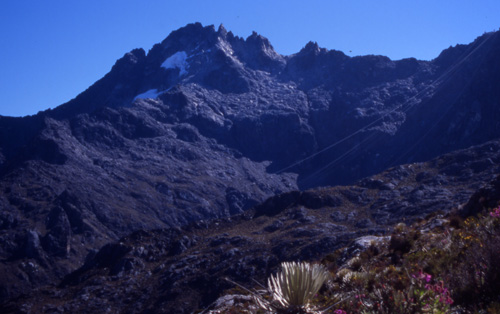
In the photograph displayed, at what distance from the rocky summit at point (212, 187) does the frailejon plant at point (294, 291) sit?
77.0 feet

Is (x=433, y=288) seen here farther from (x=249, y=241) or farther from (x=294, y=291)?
(x=249, y=241)

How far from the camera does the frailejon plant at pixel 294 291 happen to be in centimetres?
668

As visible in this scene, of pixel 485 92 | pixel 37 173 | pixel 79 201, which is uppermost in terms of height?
pixel 37 173

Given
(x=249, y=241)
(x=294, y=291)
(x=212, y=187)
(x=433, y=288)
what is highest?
(x=212, y=187)

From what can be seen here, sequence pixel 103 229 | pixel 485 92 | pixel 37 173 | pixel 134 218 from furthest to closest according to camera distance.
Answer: pixel 485 92, pixel 37 173, pixel 134 218, pixel 103 229

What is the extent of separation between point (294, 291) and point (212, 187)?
5978 inches

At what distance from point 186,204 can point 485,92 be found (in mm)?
100561

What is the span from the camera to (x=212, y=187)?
6211 inches

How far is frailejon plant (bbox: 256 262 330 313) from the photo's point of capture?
668cm

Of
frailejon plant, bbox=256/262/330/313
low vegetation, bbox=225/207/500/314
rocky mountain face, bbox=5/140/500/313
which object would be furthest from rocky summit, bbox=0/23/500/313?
frailejon plant, bbox=256/262/330/313

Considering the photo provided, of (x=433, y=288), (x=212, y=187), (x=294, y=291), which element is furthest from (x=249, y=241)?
(x=212, y=187)

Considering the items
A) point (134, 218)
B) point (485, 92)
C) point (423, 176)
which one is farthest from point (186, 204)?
point (485, 92)

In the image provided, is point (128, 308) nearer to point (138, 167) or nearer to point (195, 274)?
point (195, 274)

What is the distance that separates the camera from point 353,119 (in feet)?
624
